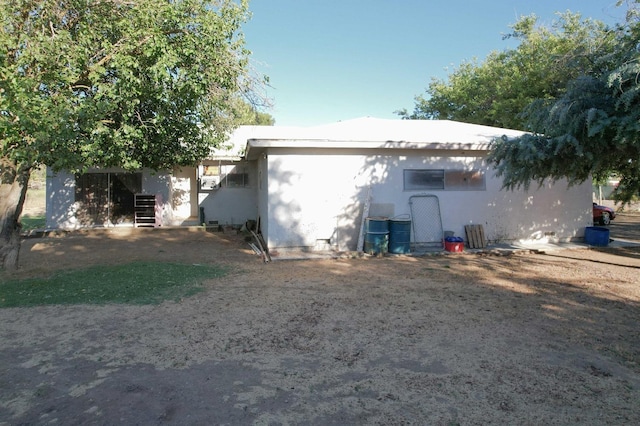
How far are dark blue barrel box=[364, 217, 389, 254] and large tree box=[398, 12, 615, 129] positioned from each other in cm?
794

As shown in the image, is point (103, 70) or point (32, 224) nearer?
point (103, 70)

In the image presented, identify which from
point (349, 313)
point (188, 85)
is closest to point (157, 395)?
point (349, 313)

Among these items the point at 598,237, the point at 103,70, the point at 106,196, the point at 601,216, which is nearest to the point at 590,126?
the point at 598,237

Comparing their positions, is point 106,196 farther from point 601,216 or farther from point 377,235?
point 601,216

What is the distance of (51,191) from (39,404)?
14.5 m

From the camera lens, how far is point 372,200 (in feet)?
36.3

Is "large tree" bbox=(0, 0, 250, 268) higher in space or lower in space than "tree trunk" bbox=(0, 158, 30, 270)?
higher

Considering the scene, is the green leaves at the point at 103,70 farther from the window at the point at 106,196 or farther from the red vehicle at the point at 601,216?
the red vehicle at the point at 601,216

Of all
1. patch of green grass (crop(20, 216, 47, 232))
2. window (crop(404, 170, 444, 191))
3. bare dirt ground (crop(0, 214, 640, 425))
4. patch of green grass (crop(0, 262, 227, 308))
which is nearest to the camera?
bare dirt ground (crop(0, 214, 640, 425))

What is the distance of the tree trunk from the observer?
327 inches

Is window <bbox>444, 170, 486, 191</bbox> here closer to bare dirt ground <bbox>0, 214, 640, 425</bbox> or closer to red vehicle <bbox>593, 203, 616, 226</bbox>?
bare dirt ground <bbox>0, 214, 640, 425</bbox>

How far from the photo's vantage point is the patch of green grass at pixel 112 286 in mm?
6457

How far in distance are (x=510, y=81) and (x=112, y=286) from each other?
20348 millimetres

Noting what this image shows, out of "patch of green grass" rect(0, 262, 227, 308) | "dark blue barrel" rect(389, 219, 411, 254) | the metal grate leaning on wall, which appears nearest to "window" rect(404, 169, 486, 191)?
the metal grate leaning on wall
